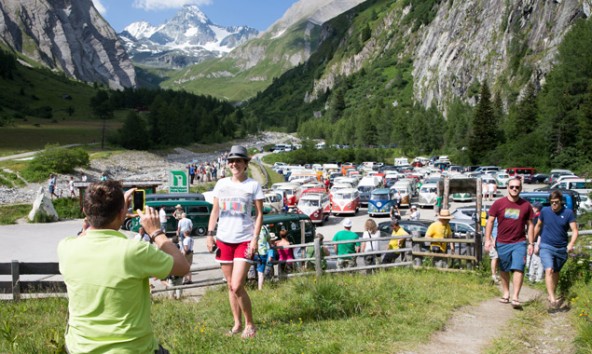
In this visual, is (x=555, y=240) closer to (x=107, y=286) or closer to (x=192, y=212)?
(x=107, y=286)

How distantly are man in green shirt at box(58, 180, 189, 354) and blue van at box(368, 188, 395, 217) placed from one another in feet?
97.2

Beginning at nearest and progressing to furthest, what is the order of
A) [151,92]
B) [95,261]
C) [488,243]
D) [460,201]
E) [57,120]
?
1. [95,261]
2. [488,243]
3. [460,201]
4. [57,120]
5. [151,92]

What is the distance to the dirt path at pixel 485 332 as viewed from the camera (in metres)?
5.94

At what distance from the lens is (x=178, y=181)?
30969 millimetres

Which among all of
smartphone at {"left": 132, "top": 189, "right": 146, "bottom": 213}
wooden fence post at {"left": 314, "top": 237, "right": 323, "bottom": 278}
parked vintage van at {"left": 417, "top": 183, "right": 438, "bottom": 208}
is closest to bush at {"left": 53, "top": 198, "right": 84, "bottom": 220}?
parked vintage van at {"left": 417, "top": 183, "right": 438, "bottom": 208}

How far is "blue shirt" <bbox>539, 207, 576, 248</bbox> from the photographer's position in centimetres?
792

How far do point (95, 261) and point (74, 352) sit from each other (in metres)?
0.60

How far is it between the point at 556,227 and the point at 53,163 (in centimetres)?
4877

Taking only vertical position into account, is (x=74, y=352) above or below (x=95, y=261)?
below

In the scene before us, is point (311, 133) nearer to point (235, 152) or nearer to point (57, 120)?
point (57, 120)

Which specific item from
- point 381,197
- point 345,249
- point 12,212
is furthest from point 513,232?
point 12,212

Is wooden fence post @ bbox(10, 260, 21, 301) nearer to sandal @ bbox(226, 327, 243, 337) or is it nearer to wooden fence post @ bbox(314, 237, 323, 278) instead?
sandal @ bbox(226, 327, 243, 337)

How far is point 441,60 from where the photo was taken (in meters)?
146

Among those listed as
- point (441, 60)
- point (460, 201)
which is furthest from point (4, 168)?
point (441, 60)
